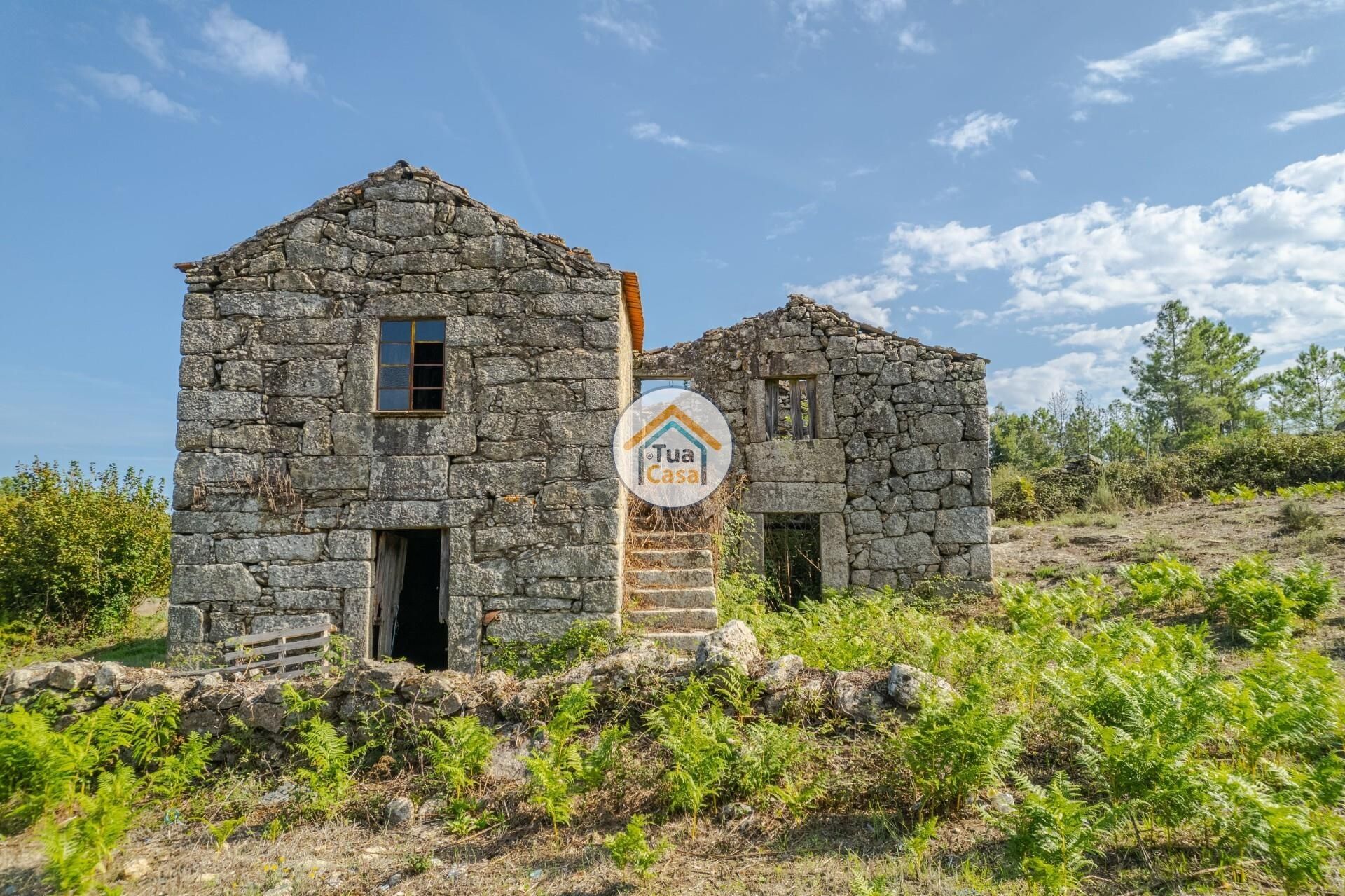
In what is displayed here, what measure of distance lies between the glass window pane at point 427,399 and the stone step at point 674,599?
2.86 meters

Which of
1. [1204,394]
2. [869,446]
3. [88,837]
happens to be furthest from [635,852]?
[1204,394]

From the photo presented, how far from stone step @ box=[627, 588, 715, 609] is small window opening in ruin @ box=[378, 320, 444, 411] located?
9.63 ft

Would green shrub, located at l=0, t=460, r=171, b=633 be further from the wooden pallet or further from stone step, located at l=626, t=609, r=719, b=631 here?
stone step, located at l=626, t=609, r=719, b=631

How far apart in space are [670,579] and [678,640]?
1.01 metres

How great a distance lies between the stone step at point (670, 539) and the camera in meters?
9.52

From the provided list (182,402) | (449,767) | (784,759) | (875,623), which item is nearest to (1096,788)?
(784,759)

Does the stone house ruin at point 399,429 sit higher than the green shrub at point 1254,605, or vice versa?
the stone house ruin at point 399,429

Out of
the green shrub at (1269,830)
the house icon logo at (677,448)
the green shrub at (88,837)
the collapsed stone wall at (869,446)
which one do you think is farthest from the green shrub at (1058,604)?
the green shrub at (88,837)

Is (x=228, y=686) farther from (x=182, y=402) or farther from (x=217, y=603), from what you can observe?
(x=182, y=402)

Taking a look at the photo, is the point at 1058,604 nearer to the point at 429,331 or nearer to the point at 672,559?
the point at 672,559

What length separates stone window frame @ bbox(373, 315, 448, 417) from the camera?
Result: 757cm

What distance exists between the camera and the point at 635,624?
782 cm

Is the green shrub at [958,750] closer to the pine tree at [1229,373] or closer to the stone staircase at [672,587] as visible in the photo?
the stone staircase at [672,587]

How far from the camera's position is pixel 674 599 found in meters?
8.29
